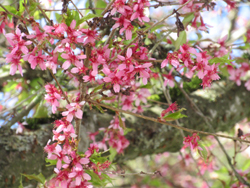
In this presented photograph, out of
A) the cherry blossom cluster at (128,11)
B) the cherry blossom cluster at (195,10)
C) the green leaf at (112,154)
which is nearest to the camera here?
the cherry blossom cluster at (128,11)

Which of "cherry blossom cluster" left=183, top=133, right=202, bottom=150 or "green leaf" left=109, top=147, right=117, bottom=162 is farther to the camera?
"green leaf" left=109, top=147, right=117, bottom=162

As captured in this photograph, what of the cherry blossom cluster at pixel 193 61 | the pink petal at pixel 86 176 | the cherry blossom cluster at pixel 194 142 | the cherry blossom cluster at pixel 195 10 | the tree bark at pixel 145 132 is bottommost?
the tree bark at pixel 145 132

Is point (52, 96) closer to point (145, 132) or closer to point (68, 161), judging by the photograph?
point (68, 161)

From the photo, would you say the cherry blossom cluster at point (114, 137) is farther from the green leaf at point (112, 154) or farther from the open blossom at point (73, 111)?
the open blossom at point (73, 111)

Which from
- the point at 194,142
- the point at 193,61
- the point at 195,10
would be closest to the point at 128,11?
the point at 193,61

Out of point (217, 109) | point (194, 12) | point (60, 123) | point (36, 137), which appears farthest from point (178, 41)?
point (217, 109)


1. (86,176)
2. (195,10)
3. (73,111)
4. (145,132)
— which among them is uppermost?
(195,10)

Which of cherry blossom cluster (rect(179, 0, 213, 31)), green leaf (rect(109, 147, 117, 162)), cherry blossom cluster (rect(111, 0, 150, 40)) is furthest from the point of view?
green leaf (rect(109, 147, 117, 162))

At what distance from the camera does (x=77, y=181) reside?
786mm

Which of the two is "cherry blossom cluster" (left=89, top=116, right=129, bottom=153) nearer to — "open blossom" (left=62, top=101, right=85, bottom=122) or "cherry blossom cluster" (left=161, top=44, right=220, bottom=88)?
"open blossom" (left=62, top=101, right=85, bottom=122)

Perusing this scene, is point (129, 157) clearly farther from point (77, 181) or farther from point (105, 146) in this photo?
point (77, 181)

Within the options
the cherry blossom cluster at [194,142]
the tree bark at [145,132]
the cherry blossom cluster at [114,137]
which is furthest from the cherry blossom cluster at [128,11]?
the tree bark at [145,132]

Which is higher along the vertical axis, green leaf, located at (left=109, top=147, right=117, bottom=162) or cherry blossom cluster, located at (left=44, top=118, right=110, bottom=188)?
cherry blossom cluster, located at (left=44, top=118, right=110, bottom=188)

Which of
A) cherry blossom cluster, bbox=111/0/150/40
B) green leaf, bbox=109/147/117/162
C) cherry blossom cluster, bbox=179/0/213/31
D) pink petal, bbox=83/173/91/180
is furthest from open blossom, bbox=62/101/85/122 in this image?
cherry blossom cluster, bbox=179/0/213/31
